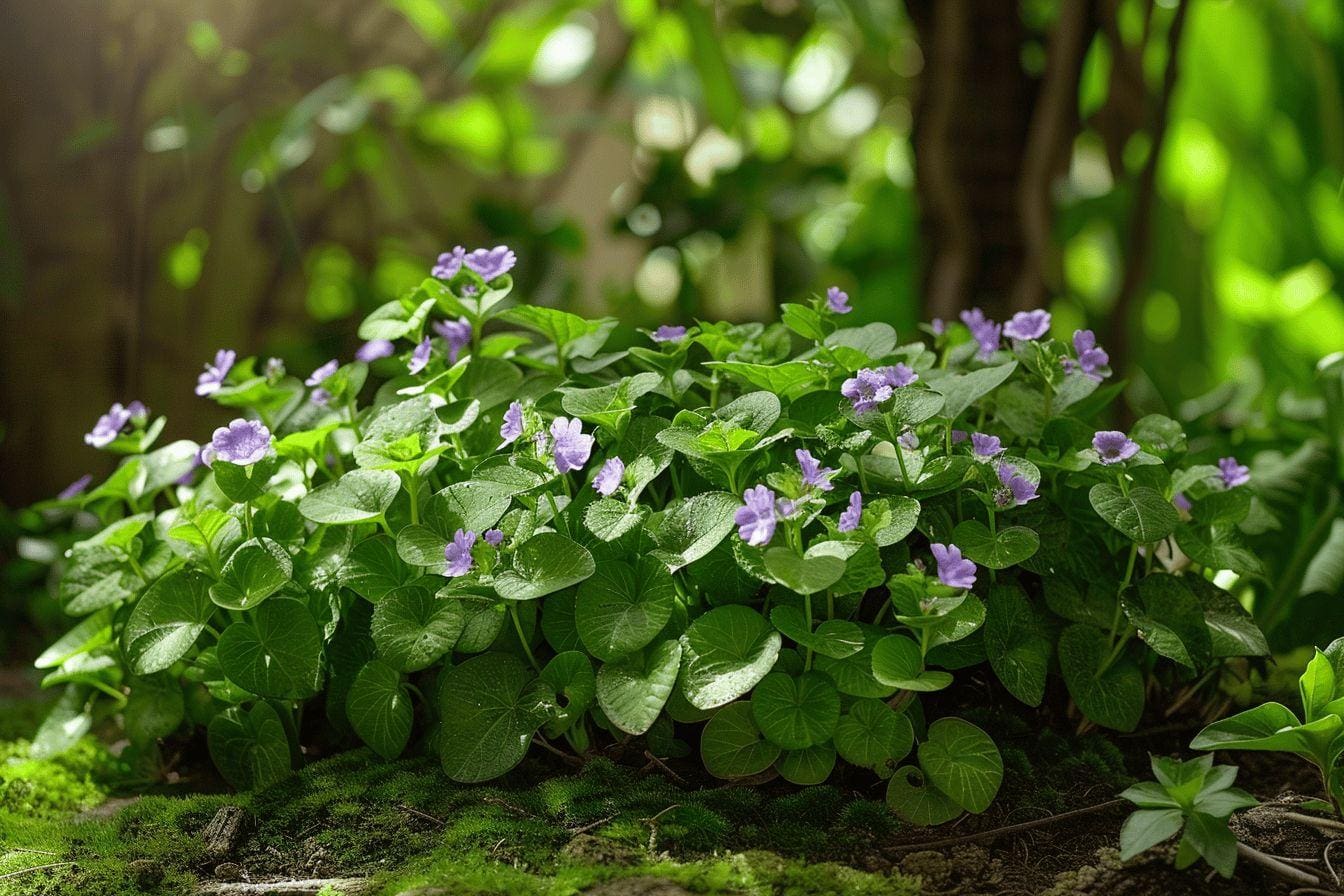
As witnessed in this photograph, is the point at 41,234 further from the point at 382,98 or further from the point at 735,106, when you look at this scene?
the point at 735,106

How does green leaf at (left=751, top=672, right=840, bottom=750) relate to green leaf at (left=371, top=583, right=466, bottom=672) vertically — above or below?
below

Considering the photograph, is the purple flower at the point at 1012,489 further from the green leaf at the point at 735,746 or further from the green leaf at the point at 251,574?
the green leaf at the point at 251,574

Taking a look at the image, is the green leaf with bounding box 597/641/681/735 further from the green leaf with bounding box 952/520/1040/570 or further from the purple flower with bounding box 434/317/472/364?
the purple flower with bounding box 434/317/472/364

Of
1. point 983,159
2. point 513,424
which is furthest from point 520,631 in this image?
point 983,159

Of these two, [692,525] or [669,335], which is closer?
[692,525]

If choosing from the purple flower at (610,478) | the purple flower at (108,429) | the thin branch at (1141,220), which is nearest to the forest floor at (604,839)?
the purple flower at (610,478)

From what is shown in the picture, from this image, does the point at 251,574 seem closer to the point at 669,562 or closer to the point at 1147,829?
the point at 669,562

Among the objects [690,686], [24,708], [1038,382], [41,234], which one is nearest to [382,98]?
[41,234]

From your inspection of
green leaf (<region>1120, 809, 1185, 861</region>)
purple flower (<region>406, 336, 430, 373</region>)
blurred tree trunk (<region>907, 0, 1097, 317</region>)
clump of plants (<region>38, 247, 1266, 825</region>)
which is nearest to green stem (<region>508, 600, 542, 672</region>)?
clump of plants (<region>38, 247, 1266, 825</region>)

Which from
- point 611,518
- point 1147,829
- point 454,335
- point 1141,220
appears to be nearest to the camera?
point 1147,829
